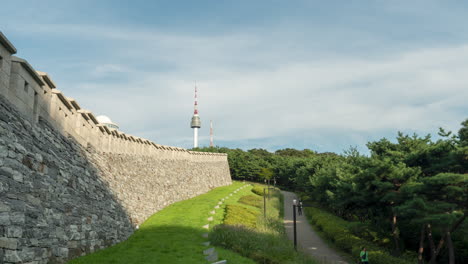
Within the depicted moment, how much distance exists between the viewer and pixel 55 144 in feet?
47.7

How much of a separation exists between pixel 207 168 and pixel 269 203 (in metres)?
13.2

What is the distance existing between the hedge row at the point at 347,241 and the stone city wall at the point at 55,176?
588 inches

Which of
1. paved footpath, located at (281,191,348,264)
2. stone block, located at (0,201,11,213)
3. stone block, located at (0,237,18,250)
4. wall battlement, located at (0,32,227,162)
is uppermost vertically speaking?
wall battlement, located at (0,32,227,162)

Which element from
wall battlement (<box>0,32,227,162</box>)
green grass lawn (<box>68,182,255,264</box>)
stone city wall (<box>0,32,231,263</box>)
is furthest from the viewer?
green grass lawn (<box>68,182,255,264</box>)

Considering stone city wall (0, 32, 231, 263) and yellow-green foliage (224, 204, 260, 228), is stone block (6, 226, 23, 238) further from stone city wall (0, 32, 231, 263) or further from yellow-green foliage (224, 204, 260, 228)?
yellow-green foliage (224, 204, 260, 228)

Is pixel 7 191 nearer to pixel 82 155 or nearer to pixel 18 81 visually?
pixel 18 81

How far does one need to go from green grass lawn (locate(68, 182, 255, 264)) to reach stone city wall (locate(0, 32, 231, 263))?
0.71 meters

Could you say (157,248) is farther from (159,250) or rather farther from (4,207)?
(4,207)

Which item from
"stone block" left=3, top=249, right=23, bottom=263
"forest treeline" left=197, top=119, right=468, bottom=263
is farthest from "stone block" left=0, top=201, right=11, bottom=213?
"forest treeline" left=197, top=119, right=468, bottom=263

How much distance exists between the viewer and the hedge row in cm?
2084

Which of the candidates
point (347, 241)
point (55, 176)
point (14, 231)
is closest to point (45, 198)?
point (55, 176)

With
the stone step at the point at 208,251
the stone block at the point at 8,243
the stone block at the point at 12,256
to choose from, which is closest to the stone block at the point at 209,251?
the stone step at the point at 208,251

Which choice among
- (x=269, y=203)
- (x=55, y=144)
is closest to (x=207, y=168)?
(x=269, y=203)

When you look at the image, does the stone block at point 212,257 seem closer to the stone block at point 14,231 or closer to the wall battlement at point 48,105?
the wall battlement at point 48,105
